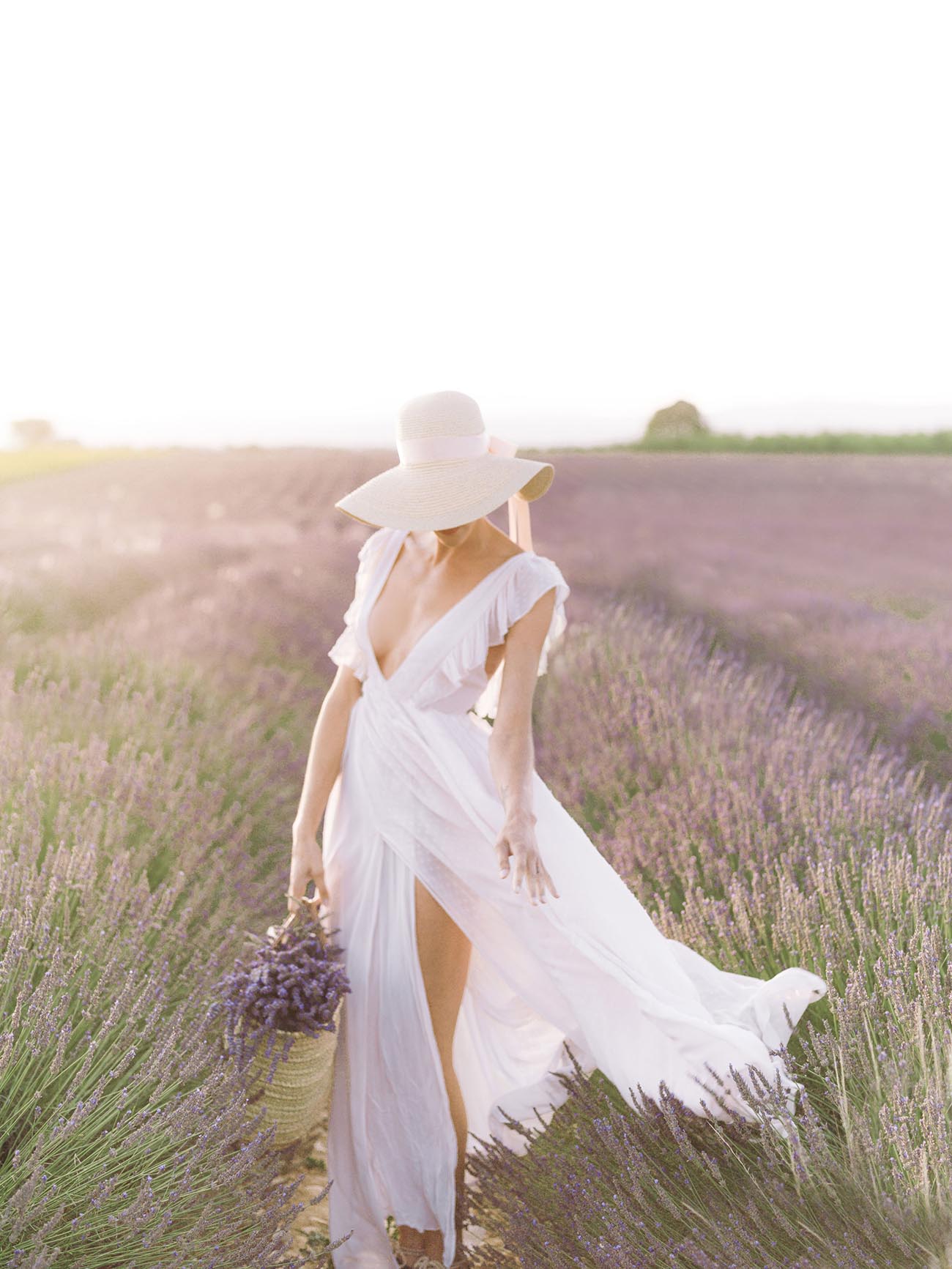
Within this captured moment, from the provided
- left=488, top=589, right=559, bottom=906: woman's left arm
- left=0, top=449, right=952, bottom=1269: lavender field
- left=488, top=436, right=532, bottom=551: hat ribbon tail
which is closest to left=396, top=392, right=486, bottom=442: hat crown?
left=488, top=436, right=532, bottom=551: hat ribbon tail

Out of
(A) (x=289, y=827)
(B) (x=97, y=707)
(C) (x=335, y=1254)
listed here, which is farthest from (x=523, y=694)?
(B) (x=97, y=707)

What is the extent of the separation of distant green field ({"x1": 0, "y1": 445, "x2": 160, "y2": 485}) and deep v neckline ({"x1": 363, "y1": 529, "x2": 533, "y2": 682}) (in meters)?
9.49

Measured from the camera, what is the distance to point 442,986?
2.03 metres

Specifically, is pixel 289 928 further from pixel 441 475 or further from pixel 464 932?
pixel 441 475

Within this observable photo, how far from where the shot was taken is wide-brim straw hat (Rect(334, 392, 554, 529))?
1.83 metres

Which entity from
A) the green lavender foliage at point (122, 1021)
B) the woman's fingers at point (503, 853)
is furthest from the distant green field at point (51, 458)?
the woman's fingers at point (503, 853)

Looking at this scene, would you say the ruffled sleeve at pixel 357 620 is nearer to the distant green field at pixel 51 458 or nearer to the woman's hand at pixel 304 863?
the woman's hand at pixel 304 863

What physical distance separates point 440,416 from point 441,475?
111mm

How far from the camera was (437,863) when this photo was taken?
78.7 inches

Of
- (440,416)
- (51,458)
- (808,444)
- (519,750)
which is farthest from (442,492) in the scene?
(51,458)

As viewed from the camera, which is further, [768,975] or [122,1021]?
Result: [768,975]

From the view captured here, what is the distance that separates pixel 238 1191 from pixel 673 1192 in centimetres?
72

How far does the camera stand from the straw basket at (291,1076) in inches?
76.6

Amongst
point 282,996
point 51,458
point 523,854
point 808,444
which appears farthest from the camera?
point 51,458
